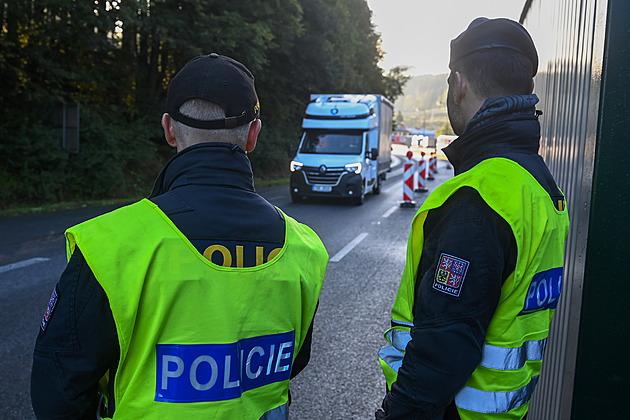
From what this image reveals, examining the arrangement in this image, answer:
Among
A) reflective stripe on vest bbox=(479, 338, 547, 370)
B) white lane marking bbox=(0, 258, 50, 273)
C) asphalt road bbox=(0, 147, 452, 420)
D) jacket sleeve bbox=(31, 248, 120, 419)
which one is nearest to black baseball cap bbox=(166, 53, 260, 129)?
jacket sleeve bbox=(31, 248, 120, 419)

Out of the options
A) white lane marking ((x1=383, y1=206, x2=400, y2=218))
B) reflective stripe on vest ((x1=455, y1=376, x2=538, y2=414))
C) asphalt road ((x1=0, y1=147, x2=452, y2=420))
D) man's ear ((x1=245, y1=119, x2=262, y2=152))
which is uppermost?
man's ear ((x1=245, y1=119, x2=262, y2=152))

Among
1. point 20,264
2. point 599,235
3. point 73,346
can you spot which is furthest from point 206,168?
point 20,264

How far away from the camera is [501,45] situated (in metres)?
1.73

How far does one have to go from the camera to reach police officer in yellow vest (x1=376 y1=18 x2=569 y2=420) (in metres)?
1.52

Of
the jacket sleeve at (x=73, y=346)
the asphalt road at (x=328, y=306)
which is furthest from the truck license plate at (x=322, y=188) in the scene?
the jacket sleeve at (x=73, y=346)

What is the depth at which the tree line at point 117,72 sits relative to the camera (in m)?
12.9

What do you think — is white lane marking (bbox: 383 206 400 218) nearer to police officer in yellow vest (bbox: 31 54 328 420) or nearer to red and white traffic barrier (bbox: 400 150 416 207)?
red and white traffic barrier (bbox: 400 150 416 207)

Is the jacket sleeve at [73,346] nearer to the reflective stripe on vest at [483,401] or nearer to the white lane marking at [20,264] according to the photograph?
the reflective stripe on vest at [483,401]

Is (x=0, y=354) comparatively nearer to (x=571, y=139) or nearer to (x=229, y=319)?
(x=229, y=319)

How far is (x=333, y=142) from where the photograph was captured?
52.2 feet

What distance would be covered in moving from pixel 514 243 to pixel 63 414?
126 cm

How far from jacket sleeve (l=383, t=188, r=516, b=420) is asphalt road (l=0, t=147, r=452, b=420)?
212cm

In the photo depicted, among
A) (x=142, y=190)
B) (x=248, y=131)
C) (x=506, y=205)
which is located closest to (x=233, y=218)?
(x=248, y=131)

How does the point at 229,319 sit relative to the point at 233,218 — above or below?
below
